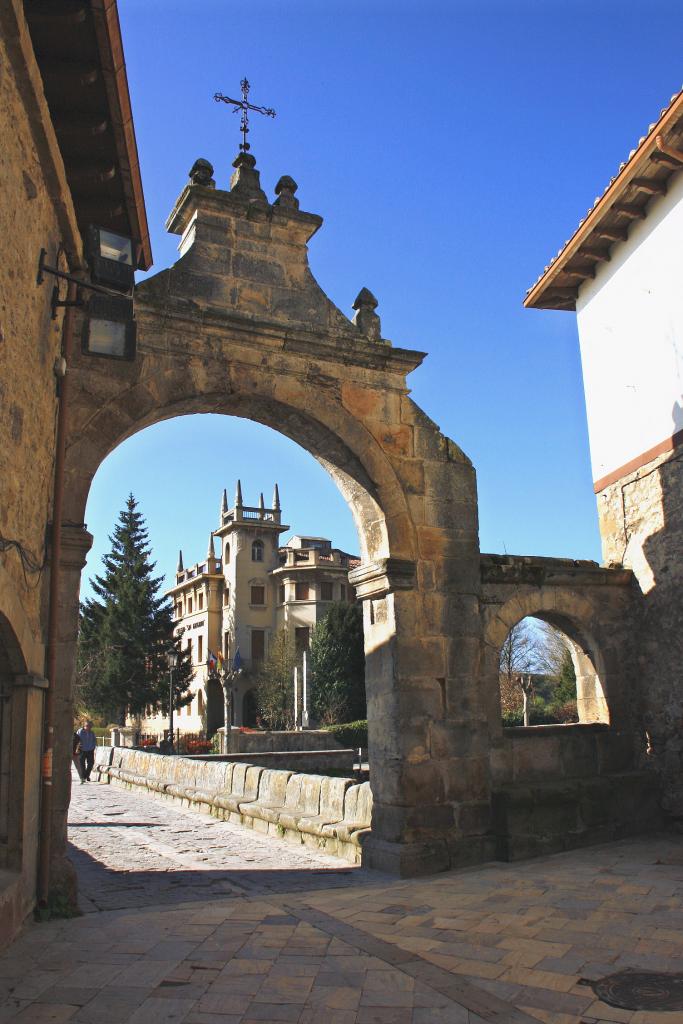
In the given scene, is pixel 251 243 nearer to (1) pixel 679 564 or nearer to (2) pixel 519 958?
(1) pixel 679 564

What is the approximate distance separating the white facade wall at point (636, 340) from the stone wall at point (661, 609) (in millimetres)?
538

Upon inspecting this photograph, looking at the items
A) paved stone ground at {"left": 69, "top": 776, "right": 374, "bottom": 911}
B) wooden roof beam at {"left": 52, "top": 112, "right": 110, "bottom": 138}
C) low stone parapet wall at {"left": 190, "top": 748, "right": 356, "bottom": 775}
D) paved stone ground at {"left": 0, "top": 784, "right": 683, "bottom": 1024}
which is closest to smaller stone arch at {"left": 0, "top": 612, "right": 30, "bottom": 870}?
paved stone ground at {"left": 0, "top": 784, "right": 683, "bottom": 1024}

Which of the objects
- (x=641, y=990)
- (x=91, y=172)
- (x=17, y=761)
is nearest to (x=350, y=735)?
(x=17, y=761)

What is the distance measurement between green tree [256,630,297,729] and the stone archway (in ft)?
98.3

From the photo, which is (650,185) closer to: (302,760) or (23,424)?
(23,424)

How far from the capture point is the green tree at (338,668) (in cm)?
3441

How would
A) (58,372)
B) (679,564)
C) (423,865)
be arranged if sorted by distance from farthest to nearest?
(679,564) < (423,865) < (58,372)

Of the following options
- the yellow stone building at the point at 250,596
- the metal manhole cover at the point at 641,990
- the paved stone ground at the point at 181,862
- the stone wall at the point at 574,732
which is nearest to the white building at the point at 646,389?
the stone wall at the point at 574,732

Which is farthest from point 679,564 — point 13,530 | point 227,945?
point 13,530

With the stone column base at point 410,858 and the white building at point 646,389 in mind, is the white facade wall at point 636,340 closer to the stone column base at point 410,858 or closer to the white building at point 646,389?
the white building at point 646,389

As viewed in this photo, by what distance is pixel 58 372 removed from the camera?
6027mm

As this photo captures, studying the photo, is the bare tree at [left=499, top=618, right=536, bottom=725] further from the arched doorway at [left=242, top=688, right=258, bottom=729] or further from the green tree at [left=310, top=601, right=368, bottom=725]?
the arched doorway at [left=242, top=688, right=258, bottom=729]

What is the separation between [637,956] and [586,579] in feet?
16.8

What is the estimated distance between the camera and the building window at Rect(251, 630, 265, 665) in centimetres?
4497
